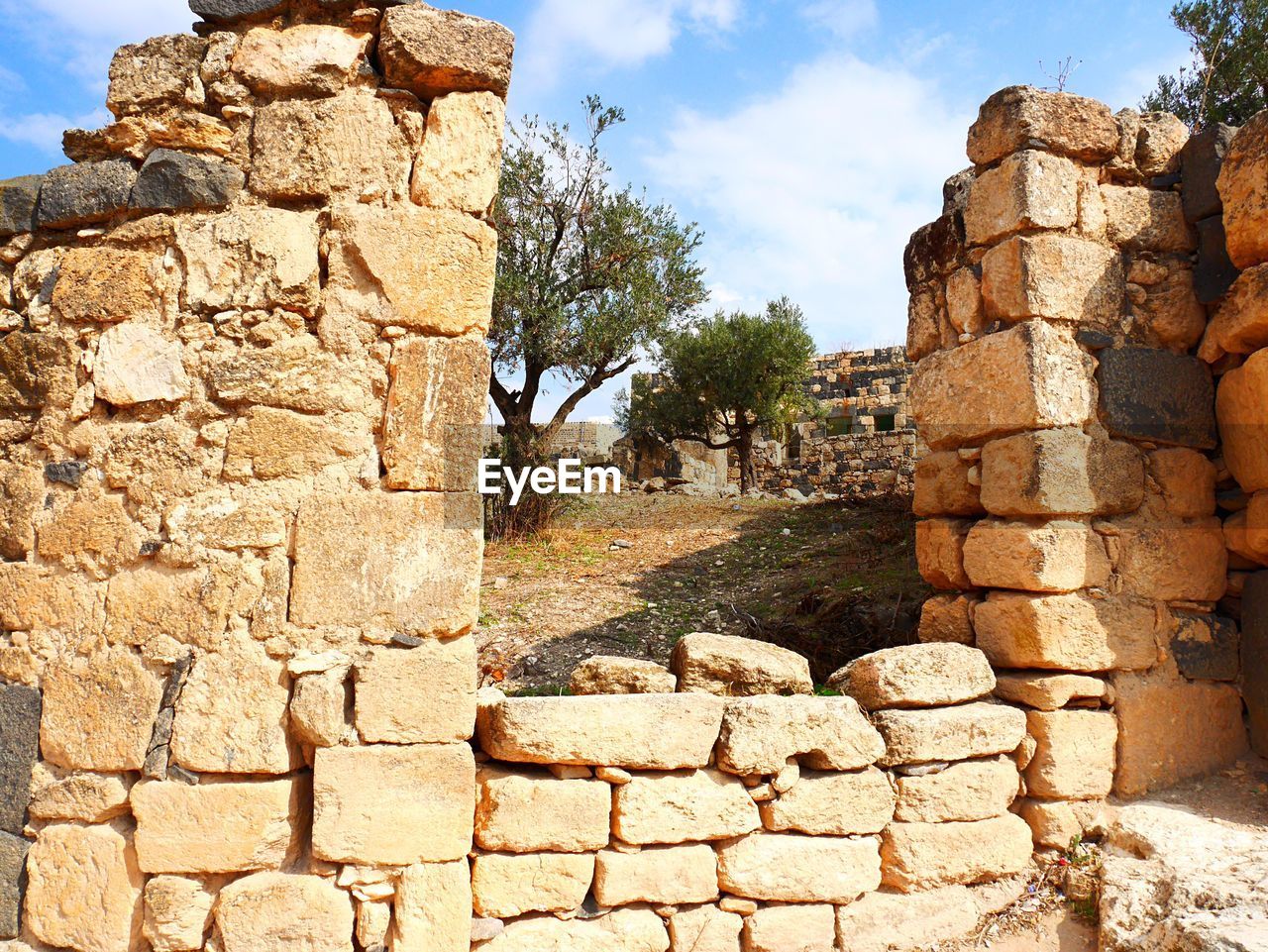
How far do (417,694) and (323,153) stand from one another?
1847 mm

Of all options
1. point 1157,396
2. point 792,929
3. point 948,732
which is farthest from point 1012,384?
point 792,929

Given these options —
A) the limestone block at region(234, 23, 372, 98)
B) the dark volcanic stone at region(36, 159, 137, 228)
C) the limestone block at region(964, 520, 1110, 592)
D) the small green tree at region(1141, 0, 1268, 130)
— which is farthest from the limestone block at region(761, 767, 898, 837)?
the small green tree at region(1141, 0, 1268, 130)

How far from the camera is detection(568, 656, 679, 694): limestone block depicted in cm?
338

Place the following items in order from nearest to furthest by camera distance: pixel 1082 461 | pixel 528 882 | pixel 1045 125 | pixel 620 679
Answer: pixel 528 882 → pixel 620 679 → pixel 1082 461 → pixel 1045 125

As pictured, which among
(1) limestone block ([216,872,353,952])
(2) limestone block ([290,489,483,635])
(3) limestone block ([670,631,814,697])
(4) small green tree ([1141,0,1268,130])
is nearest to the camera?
(1) limestone block ([216,872,353,952])

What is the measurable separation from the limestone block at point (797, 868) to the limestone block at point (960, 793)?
0.77ft

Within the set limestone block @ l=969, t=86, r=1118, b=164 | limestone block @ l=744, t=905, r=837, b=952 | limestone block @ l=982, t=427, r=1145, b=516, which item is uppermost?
limestone block @ l=969, t=86, r=1118, b=164

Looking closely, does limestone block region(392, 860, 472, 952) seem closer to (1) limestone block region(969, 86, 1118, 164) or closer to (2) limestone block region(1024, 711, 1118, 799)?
(2) limestone block region(1024, 711, 1118, 799)

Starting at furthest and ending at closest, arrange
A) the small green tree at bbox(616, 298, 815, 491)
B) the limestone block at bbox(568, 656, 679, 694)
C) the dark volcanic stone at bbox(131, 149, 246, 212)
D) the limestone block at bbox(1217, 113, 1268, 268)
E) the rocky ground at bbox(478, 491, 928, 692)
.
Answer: the small green tree at bbox(616, 298, 815, 491)
the rocky ground at bbox(478, 491, 928, 692)
the limestone block at bbox(1217, 113, 1268, 268)
the limestone block at bbox(568, 656, 679, 694)
the dark volcanic stone at bbox(131, 149, 246, 212)

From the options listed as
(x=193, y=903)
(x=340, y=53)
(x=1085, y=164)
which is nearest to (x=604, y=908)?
(x=193, y=903)

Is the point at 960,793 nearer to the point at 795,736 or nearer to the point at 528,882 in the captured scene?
the point at 795,736

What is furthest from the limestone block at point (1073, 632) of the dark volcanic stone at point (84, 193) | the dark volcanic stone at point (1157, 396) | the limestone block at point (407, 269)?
the dark volcanic stone at point (84, 193)

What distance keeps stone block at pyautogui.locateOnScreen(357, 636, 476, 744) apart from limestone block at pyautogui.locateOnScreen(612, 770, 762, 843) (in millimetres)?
674

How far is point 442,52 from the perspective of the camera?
9.66 feet
